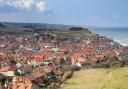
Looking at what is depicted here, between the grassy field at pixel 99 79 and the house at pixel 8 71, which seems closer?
the grassy field at pixel 99 79

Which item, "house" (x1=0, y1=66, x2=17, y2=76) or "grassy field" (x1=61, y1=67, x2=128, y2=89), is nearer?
"grassy field" (x1=61, y1=67, x2=128, y2=89)

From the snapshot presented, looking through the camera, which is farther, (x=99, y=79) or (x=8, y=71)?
(x=8, y=71)

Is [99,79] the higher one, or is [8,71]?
[8,71]

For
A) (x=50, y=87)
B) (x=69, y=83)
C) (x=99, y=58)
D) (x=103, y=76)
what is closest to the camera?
(x=50, y=87)

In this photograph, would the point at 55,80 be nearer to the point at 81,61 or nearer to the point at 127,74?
the point at 127,74

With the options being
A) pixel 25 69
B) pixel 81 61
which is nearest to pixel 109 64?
pixel 81 61

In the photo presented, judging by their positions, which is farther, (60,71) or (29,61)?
(29,61)

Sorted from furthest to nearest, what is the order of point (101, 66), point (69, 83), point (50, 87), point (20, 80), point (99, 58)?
point (99, 58) < point (101, 66) < point (69, 83) < point (50, 87) < point (20, 80)
